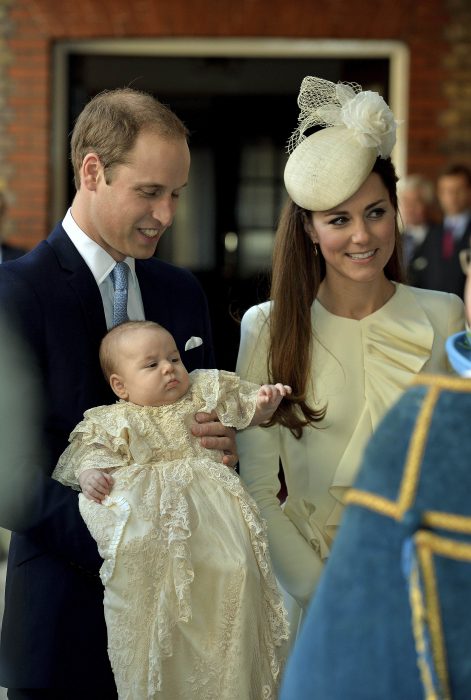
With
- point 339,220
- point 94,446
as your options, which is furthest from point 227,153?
point 94,446

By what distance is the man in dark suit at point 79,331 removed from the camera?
250cm

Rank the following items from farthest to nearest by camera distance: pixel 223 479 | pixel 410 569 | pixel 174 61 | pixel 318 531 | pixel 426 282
A: 1. pixel 174 61
2. pixel 426 282
3. pixel 318 531
4. pixel 223 479
5. pixel 410 569

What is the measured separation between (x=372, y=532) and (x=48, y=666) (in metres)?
1.43

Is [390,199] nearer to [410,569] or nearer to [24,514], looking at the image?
[24,514]

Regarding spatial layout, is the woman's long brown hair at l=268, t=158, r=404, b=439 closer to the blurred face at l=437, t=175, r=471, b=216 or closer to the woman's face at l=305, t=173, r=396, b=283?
the woman's face at l=305, t=173, r=396, b=283

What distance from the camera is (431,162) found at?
31.0ft

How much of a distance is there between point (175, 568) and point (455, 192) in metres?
6.81

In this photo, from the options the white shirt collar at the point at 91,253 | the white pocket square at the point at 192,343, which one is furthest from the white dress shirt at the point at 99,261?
the white pocket square at the point at 192,343

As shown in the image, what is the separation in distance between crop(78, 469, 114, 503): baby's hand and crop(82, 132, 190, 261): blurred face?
55 cm

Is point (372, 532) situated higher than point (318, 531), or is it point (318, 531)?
point (372, 532)

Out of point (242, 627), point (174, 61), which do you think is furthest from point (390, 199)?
point (174, 61)

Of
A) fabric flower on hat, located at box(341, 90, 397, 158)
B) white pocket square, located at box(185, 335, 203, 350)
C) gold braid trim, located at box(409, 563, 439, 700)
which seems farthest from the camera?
fabric flower on hat, located at box(341, 90, 397, 158)

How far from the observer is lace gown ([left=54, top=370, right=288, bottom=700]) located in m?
2.42

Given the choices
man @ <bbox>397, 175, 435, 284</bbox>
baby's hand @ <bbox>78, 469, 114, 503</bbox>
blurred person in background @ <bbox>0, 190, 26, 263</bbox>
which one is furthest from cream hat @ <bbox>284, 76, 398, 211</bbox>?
man @ <bbox>397, 175, 435, 284</bbox>
